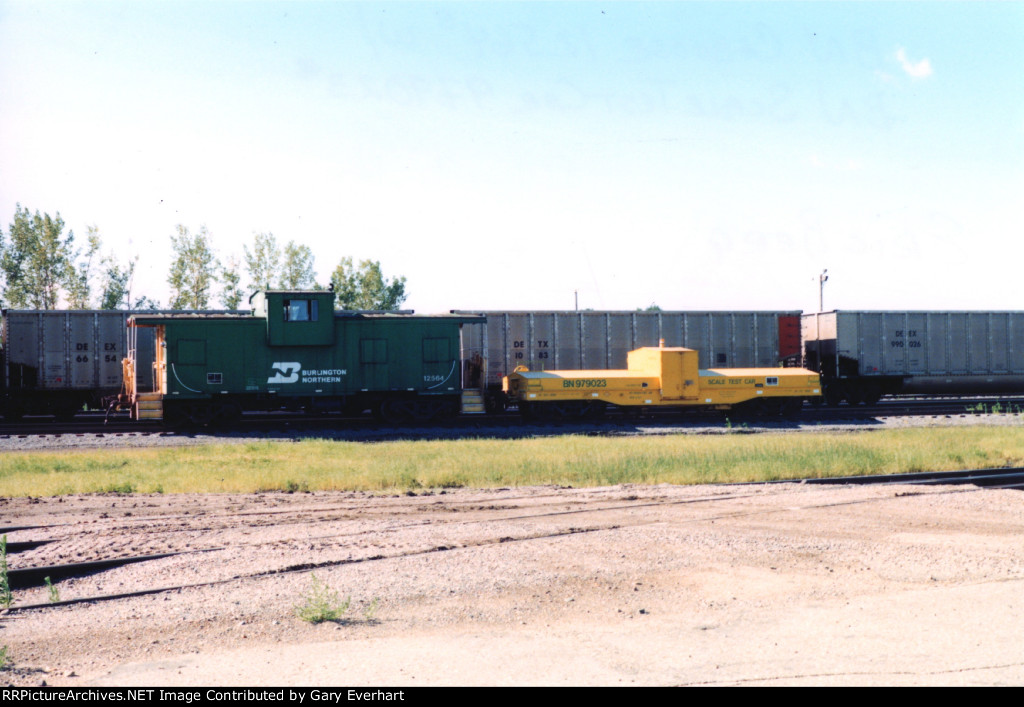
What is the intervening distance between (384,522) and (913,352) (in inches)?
997

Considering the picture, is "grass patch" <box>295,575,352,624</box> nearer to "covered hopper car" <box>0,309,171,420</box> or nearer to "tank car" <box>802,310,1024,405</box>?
"covered hopper car" <box>0,309,171,420</box>

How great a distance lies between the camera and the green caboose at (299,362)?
21141 millimetres

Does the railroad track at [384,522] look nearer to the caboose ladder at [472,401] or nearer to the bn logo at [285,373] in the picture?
the caboose ladder at [472,401]

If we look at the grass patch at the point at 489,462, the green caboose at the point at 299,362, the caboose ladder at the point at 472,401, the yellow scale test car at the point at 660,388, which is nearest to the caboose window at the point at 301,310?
the green caboose at the point at 299,362

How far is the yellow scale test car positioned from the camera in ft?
75.7

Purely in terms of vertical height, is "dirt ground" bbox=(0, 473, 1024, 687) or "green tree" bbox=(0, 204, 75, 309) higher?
"green tree" bbox=(0, 204, 75, 309)

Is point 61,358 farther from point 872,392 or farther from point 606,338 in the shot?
point 872,392

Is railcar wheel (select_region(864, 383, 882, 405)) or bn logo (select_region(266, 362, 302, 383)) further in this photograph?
railcar wheel (select_region(864, 383, 882, 405))

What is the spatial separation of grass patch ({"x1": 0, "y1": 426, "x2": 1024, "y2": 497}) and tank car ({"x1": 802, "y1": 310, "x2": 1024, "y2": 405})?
901 centimetres

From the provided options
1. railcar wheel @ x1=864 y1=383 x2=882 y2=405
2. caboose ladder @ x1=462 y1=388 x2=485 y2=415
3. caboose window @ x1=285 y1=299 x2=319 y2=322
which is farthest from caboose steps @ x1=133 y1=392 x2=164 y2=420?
railcar wheel @ x1=864 y1=383 x2=882 y2=405

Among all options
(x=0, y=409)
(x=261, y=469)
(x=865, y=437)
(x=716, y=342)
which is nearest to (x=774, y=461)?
(x=865, y=437)

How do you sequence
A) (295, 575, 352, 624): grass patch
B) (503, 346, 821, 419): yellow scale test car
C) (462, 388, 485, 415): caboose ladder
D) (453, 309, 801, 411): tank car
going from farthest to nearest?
(453, 309, 801, 411): tank car < (503, 346, 821, 419): yellow scale test car < (462, 388, 485, 415): caboose ladder < (295, 575, 352, 624): grass patch

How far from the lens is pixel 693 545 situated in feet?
26.2

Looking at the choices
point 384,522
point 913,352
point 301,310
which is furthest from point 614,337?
point 384,522
